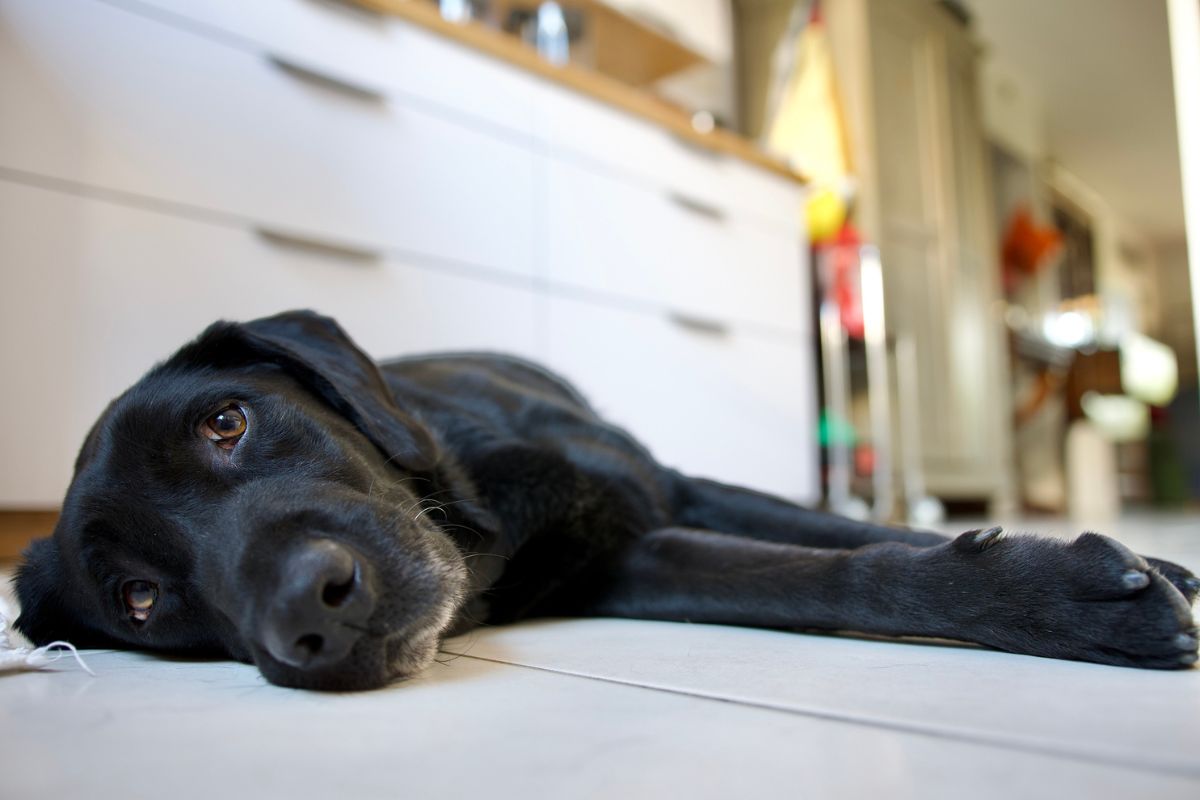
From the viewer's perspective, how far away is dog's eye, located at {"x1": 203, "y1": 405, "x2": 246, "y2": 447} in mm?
1037

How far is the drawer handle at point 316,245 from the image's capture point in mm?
2248

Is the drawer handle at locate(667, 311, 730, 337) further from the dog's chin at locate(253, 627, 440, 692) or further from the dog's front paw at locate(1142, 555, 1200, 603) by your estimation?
the dog's chin at locate(253, 627, 440, 692)

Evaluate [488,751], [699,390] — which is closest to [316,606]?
[488,751]

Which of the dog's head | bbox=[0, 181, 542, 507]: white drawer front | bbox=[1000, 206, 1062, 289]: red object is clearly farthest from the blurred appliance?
the dog's head

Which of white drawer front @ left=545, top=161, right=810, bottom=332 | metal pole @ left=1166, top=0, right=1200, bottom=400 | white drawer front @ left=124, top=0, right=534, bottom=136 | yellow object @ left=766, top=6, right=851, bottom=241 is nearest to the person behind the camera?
metal pole @ left=1166, top=0, right=1200, bottom=400

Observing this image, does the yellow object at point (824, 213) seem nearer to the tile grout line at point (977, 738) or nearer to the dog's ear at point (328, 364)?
the dog's ear at point (328, 364)

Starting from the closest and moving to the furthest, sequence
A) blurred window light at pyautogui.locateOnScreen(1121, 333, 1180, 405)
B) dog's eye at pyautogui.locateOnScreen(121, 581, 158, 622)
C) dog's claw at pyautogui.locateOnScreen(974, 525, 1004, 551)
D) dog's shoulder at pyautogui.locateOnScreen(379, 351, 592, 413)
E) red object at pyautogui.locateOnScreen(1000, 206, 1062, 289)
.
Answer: dog's claw at pyautogui.locateOnScreen(974, 525, 1004, 551) < dog's eye at pyautogui.locateOnScreen(121, 581, 158, 622) < dog's shoulder at pyautogui.locateOnScreen(379, 351, 592, 413) < red object at pyautogui.locateOnScreen(1000, 206, 1062, 289) < blurred window light at pyautogui.locateOnScreen(1121, 333, 1180, 405)

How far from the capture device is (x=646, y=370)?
3.12 m

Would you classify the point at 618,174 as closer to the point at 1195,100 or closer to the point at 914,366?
the point at 1195,100

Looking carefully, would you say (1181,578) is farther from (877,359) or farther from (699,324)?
(877,359)

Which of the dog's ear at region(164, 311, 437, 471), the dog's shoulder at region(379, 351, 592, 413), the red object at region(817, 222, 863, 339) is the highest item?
the red object at region(817, 222, 863, 339)

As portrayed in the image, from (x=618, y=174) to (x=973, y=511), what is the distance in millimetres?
4150

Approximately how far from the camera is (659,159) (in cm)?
327

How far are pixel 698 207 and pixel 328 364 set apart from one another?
2449 millimetres
